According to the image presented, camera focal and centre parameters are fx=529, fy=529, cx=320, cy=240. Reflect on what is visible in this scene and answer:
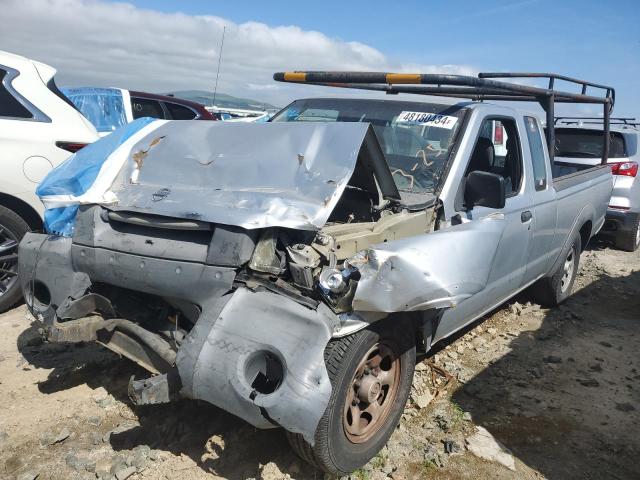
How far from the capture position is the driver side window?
12.7 feet

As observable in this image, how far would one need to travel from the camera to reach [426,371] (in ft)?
12.5

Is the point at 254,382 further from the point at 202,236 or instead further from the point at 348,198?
the point at 348,198

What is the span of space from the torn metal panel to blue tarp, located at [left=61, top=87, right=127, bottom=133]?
5.72 metres

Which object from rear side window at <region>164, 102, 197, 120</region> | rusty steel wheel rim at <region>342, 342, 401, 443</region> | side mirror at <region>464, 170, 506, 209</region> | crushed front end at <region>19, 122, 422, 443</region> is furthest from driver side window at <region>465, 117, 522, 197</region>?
rear side window at <region>164, 102, 197, 120</region>

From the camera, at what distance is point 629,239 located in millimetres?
7816

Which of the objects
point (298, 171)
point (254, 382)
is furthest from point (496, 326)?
point (254, 382)

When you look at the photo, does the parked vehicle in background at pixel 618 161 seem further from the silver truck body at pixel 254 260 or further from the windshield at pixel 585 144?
the silver truck body at pixel 254 260

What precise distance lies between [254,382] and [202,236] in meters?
0.76

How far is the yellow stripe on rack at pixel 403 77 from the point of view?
3.34 meters

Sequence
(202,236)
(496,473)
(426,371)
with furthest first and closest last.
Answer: (426,371)
(496,473)
(202,236)

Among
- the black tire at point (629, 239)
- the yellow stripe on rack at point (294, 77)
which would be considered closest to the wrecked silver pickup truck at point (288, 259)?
the yellow stripe on rack at point (294, 77)

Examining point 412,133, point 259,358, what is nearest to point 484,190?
point 412,133

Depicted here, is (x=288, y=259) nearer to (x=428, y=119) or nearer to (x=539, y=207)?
(x=428, y=119)

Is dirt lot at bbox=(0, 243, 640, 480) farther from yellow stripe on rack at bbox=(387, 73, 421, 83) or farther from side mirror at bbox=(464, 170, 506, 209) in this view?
yellow stripe on rack at bbox=(387, 73, 421, 83)
